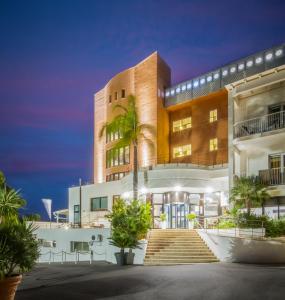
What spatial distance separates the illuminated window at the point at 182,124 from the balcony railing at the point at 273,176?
39.3 ft

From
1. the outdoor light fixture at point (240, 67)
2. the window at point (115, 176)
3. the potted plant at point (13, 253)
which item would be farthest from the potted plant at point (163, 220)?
the potted plant at point (13, 253)

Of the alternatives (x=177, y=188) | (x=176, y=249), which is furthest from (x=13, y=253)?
(x=177, y=188)

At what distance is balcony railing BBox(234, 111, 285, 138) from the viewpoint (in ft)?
89.3

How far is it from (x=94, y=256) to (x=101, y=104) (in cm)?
2141

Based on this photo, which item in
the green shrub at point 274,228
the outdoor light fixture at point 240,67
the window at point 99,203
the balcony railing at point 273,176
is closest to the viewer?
the green shrub at point 274,228

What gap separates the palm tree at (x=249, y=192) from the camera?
87.4 ft

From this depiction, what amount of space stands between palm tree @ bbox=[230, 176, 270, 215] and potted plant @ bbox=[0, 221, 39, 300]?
17237 millimetres

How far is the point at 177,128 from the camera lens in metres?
40.2

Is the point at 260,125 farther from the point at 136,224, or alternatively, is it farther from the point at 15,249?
the point at 15,249

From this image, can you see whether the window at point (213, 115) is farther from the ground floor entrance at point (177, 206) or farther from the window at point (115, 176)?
the window at point (115, 176)

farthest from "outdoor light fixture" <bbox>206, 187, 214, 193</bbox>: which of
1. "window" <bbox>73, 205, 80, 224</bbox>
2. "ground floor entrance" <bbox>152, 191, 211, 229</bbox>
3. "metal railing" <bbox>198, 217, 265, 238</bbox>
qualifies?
"window" <bbox>73, 205, 80, 224</bbox>

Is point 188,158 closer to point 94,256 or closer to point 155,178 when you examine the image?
point 155,178

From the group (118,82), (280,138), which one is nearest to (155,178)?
(280,138)

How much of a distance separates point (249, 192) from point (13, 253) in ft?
61.1
